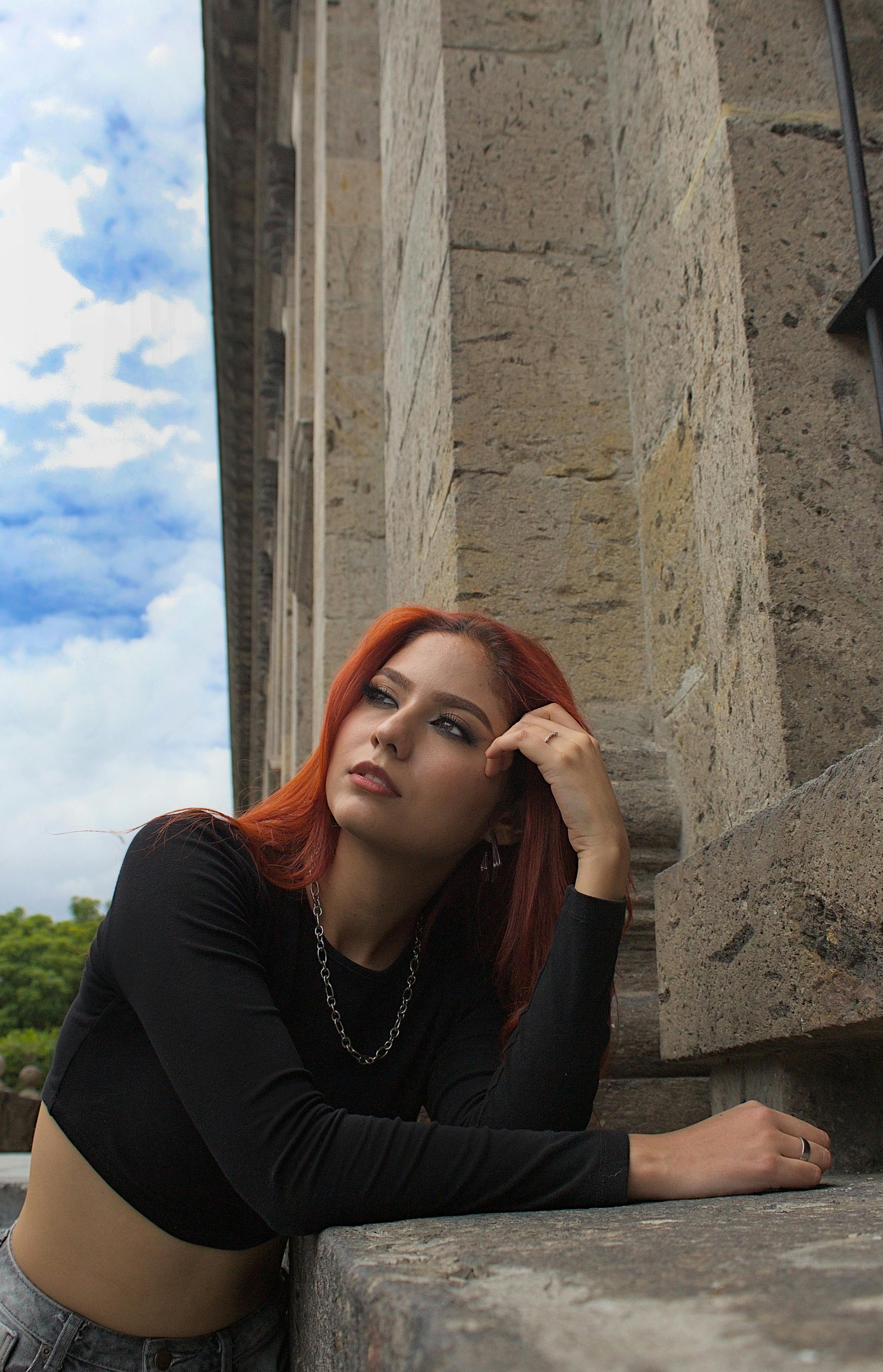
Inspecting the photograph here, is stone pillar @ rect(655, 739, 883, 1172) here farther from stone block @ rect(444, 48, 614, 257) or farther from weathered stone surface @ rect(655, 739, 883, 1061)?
stone block @ rect(444, 48, 614, 257)

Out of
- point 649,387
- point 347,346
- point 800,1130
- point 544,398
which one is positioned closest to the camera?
point 800,1130

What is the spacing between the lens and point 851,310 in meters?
1.88

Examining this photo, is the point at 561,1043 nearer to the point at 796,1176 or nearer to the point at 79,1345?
the point at 796,1176

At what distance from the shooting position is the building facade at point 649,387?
1834 mm

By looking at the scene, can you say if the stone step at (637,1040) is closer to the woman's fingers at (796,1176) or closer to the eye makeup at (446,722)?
the eye makeup at (446,722)

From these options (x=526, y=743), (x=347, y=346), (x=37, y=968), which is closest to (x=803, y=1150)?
(x=526, y=743)

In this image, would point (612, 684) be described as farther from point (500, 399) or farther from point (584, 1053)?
point (584, 1053)

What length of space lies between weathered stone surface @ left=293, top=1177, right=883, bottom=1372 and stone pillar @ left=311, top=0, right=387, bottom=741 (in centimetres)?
399

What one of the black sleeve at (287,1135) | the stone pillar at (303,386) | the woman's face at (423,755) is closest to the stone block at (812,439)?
the woman's face at (423,755)

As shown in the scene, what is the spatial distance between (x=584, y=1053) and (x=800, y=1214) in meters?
0.65

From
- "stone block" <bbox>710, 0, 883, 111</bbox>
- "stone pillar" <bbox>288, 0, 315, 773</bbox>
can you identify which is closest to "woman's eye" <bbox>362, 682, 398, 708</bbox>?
"stone block" <bbox>710, 0, 883, 111</bbox>

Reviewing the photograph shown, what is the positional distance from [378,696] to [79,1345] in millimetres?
1041

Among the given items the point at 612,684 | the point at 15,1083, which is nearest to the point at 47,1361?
the point at 612,684

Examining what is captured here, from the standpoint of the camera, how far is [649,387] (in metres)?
2.59
